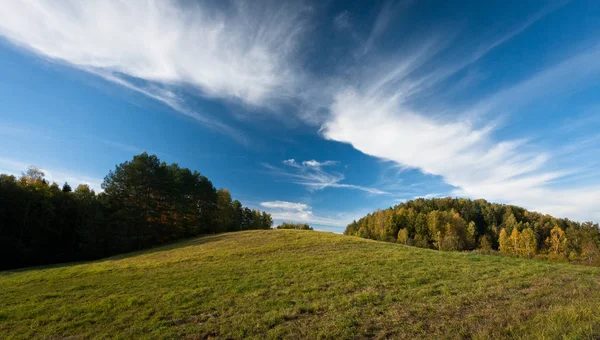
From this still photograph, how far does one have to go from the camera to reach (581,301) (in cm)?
805

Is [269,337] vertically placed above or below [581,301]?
below

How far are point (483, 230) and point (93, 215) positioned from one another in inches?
4998

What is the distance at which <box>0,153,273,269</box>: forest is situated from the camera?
3981 centimetres

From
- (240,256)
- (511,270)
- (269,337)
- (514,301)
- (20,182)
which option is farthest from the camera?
(20,182)

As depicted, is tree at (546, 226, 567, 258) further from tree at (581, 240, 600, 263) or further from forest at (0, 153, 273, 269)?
forest at (0, 153, 273, 269)

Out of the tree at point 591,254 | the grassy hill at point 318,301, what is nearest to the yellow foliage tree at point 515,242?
the tree at point 591,254

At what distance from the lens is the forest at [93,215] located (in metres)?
39.8

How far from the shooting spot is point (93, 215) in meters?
42.7

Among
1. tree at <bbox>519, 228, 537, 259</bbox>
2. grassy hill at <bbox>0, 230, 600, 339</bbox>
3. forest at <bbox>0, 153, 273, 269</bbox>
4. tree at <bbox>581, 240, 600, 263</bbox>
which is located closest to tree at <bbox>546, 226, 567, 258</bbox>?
tree at <bbox>519, 228, 537, 259</bbox>

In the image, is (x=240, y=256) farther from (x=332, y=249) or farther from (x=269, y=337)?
(x=269, y=337)

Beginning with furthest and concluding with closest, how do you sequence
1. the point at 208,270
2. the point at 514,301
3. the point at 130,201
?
the point at 130,201
the point at 208,270
the point at 514,301

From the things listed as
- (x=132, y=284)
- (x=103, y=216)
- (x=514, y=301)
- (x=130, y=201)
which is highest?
(x=130, y=201)

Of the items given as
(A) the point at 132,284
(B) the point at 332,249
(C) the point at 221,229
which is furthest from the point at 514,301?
(C) the point at 221,229

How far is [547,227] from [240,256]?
113 meters
